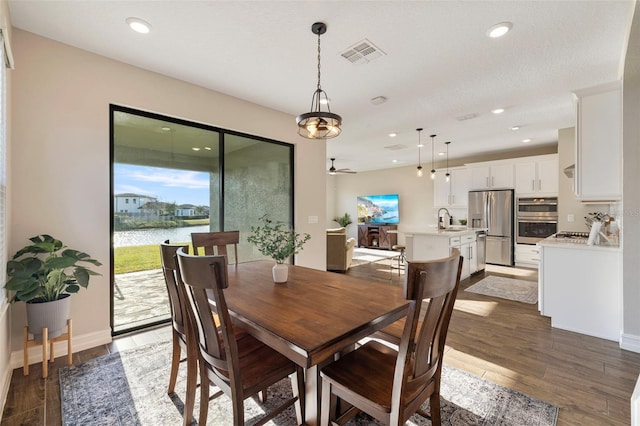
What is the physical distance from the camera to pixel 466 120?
4.48m

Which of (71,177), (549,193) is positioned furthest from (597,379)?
(549,193)

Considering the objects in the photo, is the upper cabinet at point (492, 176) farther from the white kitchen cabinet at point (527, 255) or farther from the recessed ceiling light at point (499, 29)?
the recessed ceiling light at point (499, 29)

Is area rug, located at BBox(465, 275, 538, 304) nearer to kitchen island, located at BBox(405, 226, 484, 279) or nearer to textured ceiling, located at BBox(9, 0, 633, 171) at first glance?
kitchen island, located at BBox(405, 226, 484, 279)

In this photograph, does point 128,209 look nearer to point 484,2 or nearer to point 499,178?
point 484,2

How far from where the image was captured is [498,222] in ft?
20.5

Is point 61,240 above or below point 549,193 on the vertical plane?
below

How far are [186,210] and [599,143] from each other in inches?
176

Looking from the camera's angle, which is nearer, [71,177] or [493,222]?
[71,177]

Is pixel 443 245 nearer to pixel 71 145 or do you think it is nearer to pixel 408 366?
pixel 408 366

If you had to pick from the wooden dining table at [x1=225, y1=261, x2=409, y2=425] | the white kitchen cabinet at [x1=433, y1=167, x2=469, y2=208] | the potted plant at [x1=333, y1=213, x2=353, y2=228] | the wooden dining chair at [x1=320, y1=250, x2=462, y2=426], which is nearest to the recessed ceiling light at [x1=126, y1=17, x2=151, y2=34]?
the wooden dining table at [x1=225, y1=261, x2=409, y2=425]

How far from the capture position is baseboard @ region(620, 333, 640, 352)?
2472mm

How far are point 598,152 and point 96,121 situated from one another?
193 inches

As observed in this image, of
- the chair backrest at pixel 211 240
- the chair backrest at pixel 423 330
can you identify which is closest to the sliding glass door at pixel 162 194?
the chair backrest at pixel 211 240

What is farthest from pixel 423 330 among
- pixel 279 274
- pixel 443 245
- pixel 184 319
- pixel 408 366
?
pixel 443 245
